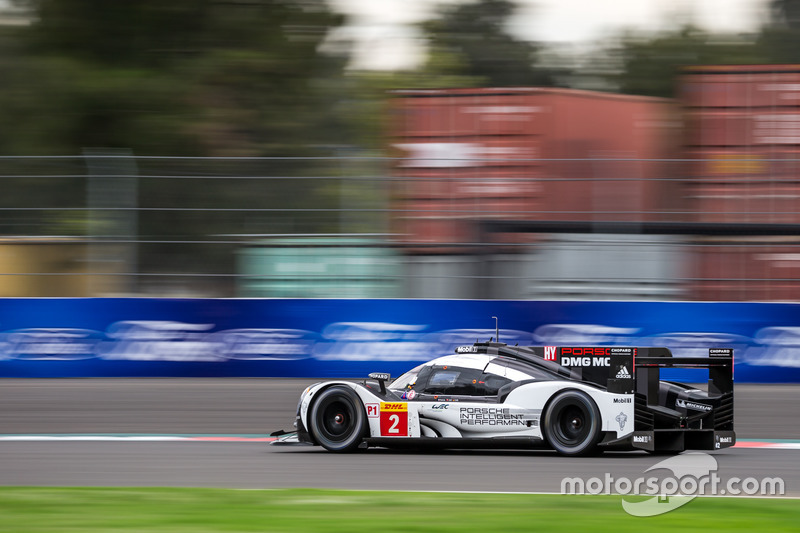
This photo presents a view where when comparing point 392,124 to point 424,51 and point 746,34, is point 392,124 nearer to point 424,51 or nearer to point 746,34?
point 424,51

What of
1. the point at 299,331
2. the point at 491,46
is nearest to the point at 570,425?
the point at 299,331

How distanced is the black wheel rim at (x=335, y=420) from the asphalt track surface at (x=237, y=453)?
21 centimetres

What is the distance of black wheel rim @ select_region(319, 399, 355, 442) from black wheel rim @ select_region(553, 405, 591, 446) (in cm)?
186

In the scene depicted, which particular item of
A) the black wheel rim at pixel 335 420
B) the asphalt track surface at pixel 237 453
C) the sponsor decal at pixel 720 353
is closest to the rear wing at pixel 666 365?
the sponsor decal at pixel 720 353

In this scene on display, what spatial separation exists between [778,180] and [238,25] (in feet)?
37.7

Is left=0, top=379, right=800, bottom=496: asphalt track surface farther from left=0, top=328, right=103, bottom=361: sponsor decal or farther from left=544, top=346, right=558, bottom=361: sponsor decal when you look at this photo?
left=544, top=346, right=558, bottom=361: sponsor decal

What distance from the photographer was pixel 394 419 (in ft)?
31.9

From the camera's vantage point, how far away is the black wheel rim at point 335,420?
32.6 ft

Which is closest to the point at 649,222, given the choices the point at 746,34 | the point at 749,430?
the point at 749,430

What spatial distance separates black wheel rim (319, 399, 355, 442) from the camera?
9.93 m

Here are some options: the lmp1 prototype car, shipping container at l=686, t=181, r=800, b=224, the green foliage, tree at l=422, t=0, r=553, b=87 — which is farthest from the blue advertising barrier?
tree at l=422, t=0, r=553, b=87

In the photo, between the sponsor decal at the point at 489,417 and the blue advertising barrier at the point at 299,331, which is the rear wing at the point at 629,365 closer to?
the sponsor decal at the point at 489,417
